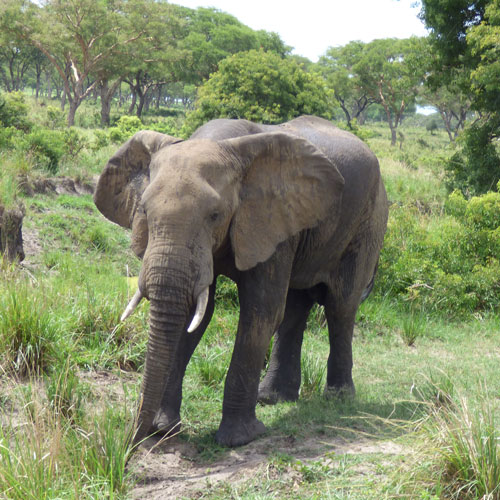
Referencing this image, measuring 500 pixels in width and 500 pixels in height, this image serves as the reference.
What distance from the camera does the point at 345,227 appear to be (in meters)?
5.03

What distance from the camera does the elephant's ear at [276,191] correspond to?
162 inches

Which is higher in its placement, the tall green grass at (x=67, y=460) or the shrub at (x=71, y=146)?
the shrub at (x=71, y=146)

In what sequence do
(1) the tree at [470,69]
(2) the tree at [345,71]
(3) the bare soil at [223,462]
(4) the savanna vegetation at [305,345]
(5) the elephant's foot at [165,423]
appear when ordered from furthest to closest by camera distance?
1. (2) the tree at [345,71]
2. (1) the tree at [470,69]
3. (5) the elephant's foot at [165,423]
4. (3) the bare soil at [223,462]
5. (4) the savanna vegetation at [305,345]

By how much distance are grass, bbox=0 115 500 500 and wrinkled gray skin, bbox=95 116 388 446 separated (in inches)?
11.6

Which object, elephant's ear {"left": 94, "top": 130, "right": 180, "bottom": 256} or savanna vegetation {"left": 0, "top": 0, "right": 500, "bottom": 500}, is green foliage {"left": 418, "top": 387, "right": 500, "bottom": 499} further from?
elephant's ear {"left": 94, "top": 130, "right": 180, "bottom": 256}

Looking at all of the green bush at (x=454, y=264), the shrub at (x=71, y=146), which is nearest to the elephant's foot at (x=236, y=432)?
the green bush at (x=454, y=264)

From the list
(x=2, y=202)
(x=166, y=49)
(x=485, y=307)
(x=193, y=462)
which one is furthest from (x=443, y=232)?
(x=166, y=49)

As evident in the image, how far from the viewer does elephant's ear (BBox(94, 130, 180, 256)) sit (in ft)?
13.9

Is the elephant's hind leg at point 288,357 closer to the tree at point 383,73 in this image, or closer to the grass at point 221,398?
the grass at point 221,398

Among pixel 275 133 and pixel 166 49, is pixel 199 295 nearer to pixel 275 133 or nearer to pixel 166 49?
pixel 275 133

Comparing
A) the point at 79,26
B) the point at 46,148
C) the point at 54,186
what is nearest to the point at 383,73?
the point at 79,26

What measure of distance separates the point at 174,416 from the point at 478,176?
11352 mm

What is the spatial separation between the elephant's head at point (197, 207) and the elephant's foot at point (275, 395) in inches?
58.1

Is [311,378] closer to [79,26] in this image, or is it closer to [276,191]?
[276,191]
